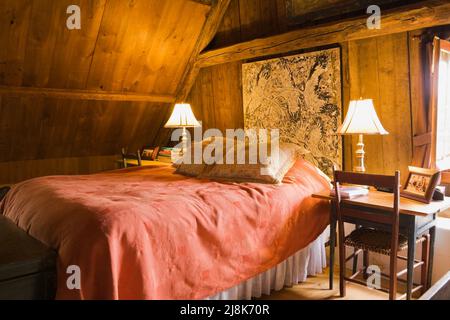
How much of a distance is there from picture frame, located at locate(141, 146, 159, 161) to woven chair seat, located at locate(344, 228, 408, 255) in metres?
2.97

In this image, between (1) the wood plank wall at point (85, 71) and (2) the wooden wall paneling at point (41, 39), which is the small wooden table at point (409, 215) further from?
(2) the wooden wall paneling at point (41, 39)

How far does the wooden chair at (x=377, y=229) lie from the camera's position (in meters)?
2.14

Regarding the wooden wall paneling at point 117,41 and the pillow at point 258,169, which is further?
the wooden wall paneling at point 117,41

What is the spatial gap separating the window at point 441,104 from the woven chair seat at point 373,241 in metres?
0.82

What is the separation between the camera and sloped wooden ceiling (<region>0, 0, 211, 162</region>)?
11.8ft

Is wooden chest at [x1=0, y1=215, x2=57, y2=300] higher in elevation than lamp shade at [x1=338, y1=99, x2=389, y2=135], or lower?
lower

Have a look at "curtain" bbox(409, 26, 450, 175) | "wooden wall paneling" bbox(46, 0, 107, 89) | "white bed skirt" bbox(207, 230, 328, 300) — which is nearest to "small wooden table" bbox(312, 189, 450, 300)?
"white bed skirt" bbox(207, 230, 328, 300)

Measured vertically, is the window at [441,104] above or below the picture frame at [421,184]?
above

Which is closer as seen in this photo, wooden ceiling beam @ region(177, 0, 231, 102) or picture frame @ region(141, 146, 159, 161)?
wooden ceiling beam @ region(177, 0, 231, 102)

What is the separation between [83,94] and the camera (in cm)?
430

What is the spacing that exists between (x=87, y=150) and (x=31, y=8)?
2.08 metres

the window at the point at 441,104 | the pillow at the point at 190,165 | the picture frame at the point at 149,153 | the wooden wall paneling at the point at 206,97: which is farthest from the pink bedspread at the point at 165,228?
the wooden wall paneling at the point at 206,97

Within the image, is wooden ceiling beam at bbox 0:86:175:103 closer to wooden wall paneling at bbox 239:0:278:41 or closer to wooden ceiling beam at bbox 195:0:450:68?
wooden ceiling beam at bbox 195:0:450:68
